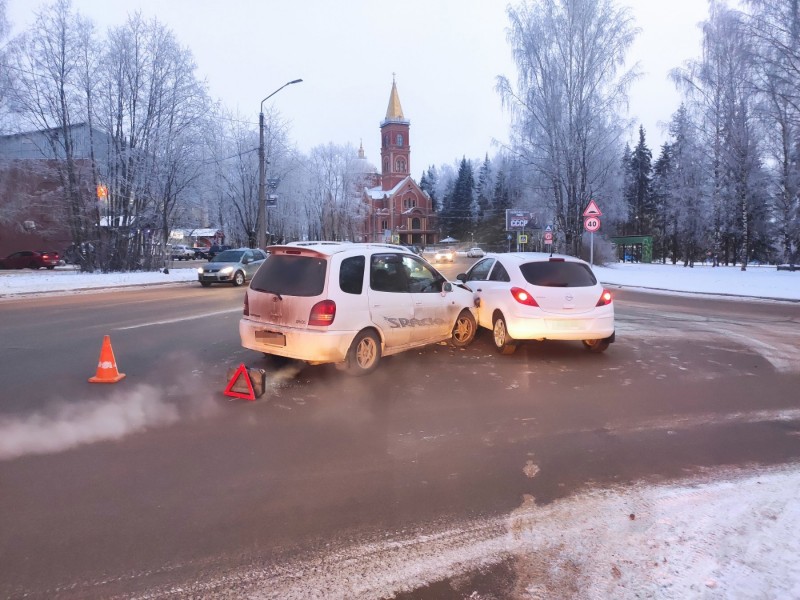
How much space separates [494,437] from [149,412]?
11.5 feet

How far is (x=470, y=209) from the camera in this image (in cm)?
11700

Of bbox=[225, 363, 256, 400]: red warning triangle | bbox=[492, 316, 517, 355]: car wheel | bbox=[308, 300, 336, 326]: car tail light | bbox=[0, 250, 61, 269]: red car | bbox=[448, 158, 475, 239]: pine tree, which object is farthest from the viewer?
bbox=[448, 158, 475, 239]: pine tree

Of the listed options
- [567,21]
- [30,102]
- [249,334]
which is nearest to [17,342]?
[249,334]

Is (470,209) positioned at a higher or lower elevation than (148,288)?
higher

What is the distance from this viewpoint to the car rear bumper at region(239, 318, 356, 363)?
22.2 ft

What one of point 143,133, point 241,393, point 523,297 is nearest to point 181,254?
point 143,133

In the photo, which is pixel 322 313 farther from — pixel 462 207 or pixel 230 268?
pixel 462 207

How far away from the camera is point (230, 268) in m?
23.7

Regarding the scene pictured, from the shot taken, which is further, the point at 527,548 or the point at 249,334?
the point at 249,334

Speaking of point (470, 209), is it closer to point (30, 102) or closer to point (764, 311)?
point (30, 102)

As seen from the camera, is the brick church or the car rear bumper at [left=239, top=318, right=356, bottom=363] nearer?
the car rear bumper at [left=239, top=318, right=356, bottom=363]

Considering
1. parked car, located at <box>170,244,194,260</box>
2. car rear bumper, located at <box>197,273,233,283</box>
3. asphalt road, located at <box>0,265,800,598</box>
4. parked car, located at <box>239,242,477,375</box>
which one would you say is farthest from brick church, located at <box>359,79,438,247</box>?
asphalt road, located at <box>0,265,800,598</box>

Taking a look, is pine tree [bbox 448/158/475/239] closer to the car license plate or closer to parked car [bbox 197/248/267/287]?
parked car [bbox 197/248/267/287]

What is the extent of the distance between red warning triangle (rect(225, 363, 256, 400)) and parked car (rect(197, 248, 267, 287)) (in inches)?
674
